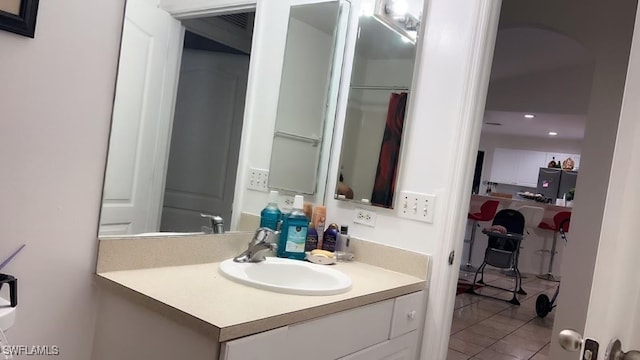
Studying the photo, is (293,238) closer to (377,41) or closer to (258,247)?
(258,247)

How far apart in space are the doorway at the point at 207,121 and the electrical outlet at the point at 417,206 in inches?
26.4

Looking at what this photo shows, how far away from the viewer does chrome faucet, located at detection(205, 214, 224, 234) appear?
172 centimetres

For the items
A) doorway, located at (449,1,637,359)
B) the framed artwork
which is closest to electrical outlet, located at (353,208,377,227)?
the framed artwork

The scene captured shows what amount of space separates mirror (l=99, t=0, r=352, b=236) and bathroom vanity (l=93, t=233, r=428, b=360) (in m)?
0.10

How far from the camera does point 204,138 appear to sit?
Answer: 172cm

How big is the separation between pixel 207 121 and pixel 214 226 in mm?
379

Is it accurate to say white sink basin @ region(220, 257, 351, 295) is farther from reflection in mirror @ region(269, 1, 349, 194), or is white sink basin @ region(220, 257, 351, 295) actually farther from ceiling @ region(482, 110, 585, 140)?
ceiling @ region(482, 110, 585, 140)

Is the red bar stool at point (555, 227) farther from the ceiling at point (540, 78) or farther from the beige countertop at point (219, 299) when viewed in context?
the beige countertop at point (219, 299)

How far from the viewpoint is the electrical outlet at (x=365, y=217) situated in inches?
77.7

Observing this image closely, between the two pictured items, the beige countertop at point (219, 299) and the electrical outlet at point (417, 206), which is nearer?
the beige countertop at point (219, 299)

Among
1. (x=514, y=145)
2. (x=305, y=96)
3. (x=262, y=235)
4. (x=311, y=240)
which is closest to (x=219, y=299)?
(x=262, y=235)

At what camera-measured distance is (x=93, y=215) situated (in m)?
1.31

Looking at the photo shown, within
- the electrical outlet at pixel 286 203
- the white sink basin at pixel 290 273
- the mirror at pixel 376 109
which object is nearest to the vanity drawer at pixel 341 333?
the white sink basin at pixel 290 273

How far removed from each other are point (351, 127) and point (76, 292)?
1.24 metres
